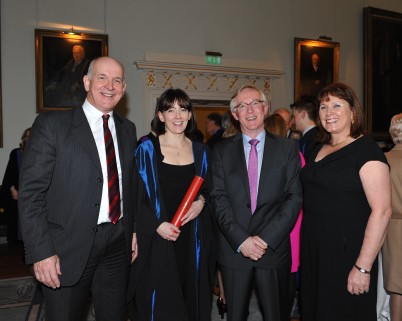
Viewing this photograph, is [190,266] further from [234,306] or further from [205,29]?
[205,29]

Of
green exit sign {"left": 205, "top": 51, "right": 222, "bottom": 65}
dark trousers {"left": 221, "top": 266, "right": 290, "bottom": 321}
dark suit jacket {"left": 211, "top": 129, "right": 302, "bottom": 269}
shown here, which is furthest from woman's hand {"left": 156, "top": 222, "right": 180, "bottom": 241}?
green exit sign {"left": 205, "top": 51, "right": 222, "bottom": 65}

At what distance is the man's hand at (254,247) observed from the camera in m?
2.50

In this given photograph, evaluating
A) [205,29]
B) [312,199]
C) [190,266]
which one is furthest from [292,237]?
[205,29]

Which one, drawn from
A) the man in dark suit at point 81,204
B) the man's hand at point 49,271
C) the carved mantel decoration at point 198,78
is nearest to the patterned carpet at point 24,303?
the man in dark suit at point 81,204

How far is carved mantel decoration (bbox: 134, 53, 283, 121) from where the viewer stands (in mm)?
7902

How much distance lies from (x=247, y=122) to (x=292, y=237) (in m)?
0.88

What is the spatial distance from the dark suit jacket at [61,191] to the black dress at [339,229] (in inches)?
49.8

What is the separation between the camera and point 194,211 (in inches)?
107

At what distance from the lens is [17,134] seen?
23.4 ft

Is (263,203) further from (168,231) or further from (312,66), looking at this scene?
(312,66)

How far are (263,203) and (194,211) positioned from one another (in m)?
0.46

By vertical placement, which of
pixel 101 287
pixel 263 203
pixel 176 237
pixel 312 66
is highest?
pixel 312 66

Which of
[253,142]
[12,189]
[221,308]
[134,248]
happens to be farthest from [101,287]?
[12,189]

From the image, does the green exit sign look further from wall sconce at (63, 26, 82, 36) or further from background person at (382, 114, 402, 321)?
background person at (382, 114, 402, 321)
